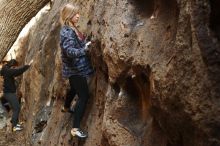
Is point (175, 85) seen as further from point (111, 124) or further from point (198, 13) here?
point (111, 124)

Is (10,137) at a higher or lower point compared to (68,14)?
lower

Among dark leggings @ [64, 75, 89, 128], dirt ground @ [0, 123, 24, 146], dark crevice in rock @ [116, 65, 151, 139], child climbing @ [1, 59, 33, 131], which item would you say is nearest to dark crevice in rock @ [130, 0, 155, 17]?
dark crevice in rock @ [116, 65, 151, 139]

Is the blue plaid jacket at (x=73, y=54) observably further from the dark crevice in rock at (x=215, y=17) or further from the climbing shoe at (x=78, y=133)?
the dark crevice in rock at (x=215, y=17)

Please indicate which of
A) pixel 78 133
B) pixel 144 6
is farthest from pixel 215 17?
pixel 78 133

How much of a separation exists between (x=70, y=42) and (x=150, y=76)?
190 centimetres

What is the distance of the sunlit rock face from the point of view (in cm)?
426

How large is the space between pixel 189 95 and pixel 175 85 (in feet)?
0.79

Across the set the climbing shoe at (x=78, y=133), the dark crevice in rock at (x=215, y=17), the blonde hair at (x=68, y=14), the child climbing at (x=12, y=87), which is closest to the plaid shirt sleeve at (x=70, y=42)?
the blonde hair at (x=68, y=14)

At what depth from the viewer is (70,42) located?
6770 millimetres

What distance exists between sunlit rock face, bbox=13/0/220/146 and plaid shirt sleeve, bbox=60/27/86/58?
37cm

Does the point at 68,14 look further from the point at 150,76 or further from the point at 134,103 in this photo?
the point at 150,76

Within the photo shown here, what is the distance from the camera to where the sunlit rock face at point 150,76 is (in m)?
4.26

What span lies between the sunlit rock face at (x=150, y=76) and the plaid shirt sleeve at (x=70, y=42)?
0.37m

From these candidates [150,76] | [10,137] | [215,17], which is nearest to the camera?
[215,17]
